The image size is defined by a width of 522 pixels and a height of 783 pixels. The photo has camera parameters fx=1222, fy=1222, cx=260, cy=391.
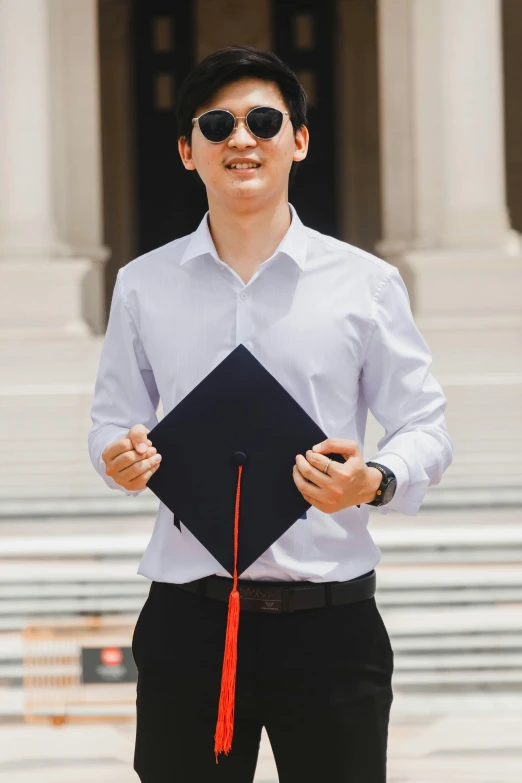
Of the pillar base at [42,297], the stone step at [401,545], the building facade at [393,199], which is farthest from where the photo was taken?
the pillar base at [42,297]

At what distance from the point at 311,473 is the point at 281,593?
0.86 ft

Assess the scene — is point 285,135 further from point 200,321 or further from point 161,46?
point 161,46

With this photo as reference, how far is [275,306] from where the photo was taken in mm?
2201

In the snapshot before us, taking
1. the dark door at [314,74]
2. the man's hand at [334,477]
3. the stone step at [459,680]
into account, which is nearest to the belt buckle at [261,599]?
the man's hand at [334,477]

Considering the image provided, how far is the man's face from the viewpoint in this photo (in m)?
2.14

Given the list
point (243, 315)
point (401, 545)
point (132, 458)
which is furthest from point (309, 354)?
point (401, 545)

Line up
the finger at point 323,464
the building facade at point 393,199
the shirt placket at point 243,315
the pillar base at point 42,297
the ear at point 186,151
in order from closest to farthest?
the finger at point 323,464 < the shirt placket at point 243,315 < the ear at point 186,151 < the building facade at point 393,199 < the pillar base at point 42,297

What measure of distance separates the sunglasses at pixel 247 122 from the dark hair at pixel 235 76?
59mm

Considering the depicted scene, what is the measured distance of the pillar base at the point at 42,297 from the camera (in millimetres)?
12586

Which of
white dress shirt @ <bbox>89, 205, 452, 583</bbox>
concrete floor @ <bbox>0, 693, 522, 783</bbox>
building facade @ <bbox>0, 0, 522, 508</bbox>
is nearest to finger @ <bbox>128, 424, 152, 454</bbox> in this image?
white dress shirt @ <bbox>89, 205, 452, 583</bbox>

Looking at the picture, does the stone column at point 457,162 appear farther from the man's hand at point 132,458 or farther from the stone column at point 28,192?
the man's hand at point 132,458

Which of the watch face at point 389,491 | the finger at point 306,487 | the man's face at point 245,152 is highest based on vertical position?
the man's face at point 245,152

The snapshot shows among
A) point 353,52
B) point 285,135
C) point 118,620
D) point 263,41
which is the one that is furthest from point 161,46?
point 285,135

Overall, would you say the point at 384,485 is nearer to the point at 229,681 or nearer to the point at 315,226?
the point at 229,681
